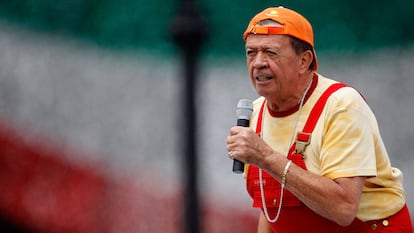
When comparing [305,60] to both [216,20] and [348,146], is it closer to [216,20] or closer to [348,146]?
[348,146]

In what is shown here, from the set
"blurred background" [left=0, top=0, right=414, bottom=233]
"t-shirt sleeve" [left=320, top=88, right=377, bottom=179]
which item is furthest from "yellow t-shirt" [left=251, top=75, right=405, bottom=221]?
"blurred background" [left=0, top=0, right=414, bottom=233]

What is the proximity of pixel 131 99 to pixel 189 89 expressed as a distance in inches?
84.3

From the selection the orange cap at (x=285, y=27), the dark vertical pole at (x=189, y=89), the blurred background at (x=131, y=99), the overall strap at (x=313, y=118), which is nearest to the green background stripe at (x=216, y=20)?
the blurred background at (x=131, y=99)

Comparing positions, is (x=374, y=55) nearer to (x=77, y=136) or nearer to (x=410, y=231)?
(x=410, y=231)

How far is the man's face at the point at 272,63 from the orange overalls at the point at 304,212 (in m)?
0.11

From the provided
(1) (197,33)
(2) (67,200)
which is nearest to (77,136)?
(2) (67,200)

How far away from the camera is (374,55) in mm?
2996

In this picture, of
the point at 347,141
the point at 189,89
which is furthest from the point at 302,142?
the point at 189,89

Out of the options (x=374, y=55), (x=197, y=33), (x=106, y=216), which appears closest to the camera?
(x=197, y=33)

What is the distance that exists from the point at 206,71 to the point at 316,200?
4.10ft

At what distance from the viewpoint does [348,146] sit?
196 cm

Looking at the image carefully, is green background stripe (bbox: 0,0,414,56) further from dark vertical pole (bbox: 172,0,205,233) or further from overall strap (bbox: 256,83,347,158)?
dark vertical pole (bbox: 172,0,205,233)

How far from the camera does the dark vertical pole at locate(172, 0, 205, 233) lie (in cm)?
104

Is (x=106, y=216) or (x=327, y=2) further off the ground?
(x=327, y=2)
